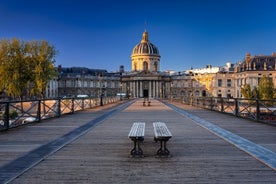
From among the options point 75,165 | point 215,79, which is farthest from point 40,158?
point 215,79

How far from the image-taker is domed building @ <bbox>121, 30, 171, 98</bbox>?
138 m

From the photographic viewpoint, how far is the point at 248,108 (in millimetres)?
17734

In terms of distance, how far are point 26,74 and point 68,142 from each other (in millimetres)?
44037

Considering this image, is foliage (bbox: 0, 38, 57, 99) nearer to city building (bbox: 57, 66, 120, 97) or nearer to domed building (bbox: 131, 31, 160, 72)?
city building (bbox: 57, 66, 120, 97)

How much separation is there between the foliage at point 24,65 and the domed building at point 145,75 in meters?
85.4

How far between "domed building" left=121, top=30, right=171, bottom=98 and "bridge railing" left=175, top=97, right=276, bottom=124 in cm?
11110

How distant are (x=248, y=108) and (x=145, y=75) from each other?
393 feet

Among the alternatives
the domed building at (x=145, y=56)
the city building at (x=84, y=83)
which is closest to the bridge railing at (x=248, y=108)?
the city building at (x=84, y=83)

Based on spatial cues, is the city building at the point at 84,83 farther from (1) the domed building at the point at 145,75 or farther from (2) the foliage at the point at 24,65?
(2) the foliage at the point at 24,65

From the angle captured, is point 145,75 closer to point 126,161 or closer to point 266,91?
point 266,91

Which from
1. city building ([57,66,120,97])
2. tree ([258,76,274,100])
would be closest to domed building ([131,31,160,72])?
city building ([57,66,120,97])

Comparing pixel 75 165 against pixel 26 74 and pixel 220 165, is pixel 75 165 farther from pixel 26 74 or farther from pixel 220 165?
pixel 26 74

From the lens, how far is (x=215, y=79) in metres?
129

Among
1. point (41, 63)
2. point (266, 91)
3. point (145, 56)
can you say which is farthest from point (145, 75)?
point (41, 63)
